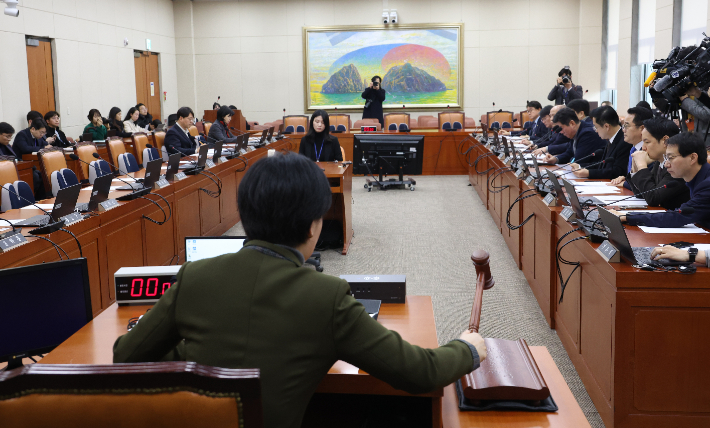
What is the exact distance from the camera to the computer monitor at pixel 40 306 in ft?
5.64

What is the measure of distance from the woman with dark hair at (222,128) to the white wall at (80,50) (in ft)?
8.47

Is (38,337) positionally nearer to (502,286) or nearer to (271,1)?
(502,286)

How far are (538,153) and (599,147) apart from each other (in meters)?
1.07

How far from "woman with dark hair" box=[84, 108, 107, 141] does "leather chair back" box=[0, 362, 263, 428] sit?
30.5 ft

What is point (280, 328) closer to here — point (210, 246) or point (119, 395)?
point (119, 395)

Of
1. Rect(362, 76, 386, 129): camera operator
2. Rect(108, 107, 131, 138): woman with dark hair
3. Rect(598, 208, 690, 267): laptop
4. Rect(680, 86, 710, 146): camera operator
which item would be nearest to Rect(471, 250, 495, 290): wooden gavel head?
Rect(598, 208, 690, 267): laptop

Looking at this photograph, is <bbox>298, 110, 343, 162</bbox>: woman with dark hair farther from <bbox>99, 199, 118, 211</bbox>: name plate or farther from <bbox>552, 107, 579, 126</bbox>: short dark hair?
<bbox>99, 199, 118, 211</bbox>: name plate

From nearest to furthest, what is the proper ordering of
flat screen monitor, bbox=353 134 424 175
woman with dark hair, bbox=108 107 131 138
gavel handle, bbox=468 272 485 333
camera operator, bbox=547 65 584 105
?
gavel handle, bbox=468 272 485 333
flat screen monitor, bbox=353 134 424 175
camera operator, bbox=547 65 584 105
woman with dark hair, bbox=108 107 131 138

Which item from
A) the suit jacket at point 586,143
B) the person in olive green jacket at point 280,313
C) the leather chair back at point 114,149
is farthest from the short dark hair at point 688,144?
the leather chair back at point 114,149

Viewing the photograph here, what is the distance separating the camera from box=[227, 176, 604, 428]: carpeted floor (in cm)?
359

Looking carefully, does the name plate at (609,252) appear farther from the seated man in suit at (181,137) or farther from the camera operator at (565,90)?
the camera operator at (565,90)

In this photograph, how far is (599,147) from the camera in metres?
5.57

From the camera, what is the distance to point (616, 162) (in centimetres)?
475

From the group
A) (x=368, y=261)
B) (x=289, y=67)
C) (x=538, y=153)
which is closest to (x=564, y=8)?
(x=289, y=67)
